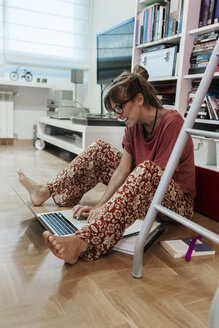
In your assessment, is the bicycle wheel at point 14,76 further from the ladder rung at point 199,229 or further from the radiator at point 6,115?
the ladder rung at point 199,229

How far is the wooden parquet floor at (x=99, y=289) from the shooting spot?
0.83 meters

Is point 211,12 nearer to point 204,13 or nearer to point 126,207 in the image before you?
point 204,13

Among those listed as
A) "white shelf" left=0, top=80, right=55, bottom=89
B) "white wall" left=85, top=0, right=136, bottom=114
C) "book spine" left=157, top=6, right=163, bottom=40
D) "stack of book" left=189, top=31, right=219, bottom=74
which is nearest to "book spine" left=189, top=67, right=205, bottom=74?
"stack of book" left=189, top=31, right=219, bottom=74

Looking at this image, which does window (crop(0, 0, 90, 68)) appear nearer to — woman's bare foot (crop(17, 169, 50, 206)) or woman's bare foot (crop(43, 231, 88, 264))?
woman's bare foot (crop(17, 169, 50, 206))

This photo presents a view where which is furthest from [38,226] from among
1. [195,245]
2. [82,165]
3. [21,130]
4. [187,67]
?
[21,130]

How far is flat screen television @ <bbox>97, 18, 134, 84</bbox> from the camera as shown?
280 centimetres

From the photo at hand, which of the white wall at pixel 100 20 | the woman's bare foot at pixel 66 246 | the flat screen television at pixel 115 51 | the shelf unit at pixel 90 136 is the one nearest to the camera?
the woman's bare foot at pixel 66 246

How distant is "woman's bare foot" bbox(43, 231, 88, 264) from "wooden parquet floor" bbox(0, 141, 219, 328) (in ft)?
0.18

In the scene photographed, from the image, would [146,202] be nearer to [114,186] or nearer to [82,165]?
[114,186]

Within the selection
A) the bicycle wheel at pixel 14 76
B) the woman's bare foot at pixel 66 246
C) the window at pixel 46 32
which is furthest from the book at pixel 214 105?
the bicycle wheel at pixel 14 76

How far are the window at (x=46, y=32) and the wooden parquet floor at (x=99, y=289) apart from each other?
3.18 m

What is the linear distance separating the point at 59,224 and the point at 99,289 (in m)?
0.44

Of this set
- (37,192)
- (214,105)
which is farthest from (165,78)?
(37,192)

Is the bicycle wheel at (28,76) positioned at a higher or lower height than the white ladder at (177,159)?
higher
